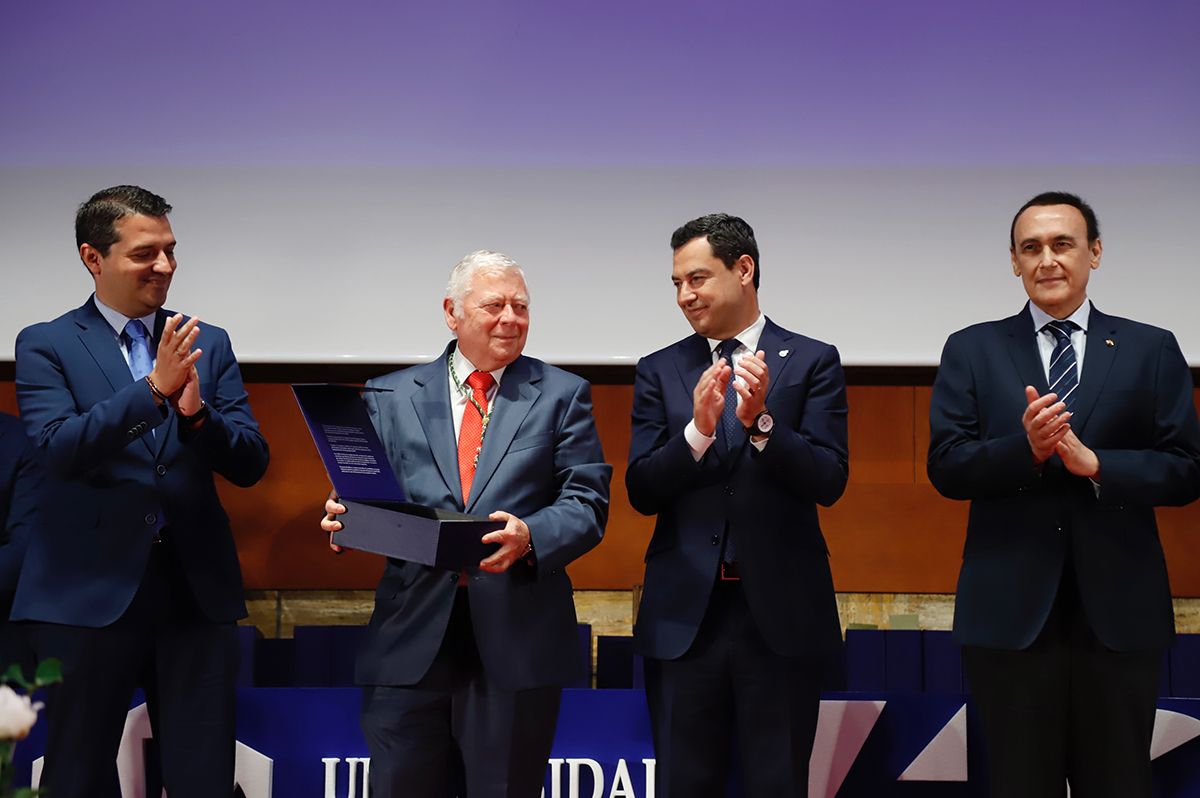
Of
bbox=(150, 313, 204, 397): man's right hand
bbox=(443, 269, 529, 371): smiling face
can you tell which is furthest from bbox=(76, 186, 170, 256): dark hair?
bbox=(443, 269, 529, 371): smiling face

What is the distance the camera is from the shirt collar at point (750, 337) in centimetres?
296

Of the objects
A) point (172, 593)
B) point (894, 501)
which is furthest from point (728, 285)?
point (894, 501)

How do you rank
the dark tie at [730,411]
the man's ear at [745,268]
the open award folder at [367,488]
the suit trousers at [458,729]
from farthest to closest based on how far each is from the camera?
the man's ear at [745,268] < the dark tie at [730,411] < the suit trousers at [458,729] < the open award folder at [367,488]

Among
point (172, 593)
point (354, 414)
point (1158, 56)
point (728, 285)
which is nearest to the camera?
point (354, 414)

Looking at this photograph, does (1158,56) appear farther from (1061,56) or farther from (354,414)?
(354,414)

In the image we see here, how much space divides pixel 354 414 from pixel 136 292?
2.43 ft

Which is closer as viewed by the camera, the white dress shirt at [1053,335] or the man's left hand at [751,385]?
the man's left hand at [751,385]

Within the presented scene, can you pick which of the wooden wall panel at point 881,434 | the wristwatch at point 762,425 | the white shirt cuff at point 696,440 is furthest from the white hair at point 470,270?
the wooden wall panel at point 881,434

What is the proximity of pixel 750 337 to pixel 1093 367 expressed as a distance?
0.75 metres

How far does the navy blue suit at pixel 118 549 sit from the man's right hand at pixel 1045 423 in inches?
65.7

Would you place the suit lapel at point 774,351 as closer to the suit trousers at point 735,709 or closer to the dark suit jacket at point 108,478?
the suit trousers at point 735,709

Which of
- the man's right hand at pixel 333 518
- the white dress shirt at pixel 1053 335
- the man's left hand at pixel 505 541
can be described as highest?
the white dress shirt at pixel 1053 335

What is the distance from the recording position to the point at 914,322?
403 centimetres

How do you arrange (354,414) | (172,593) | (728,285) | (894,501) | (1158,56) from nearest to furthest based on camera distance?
1. (354,414)
2. (172,593)
3. (728,285)
4. (1158,56)
5. (894,501)
